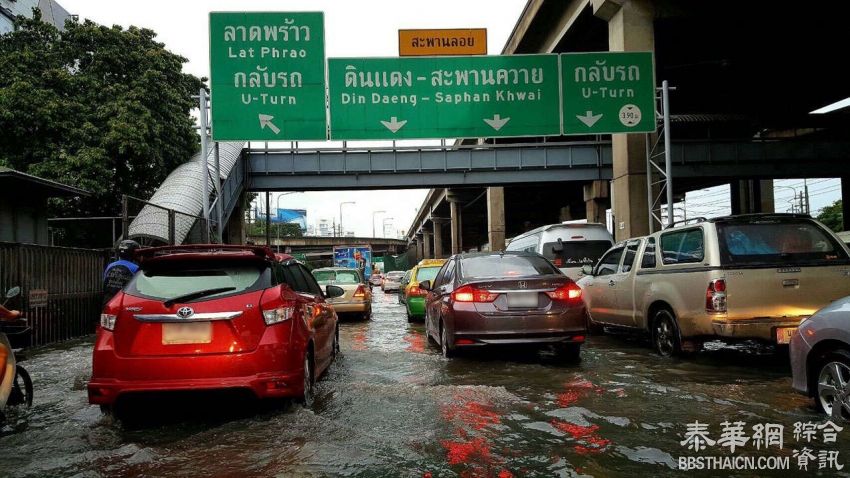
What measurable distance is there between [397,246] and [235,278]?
9658 centimetres

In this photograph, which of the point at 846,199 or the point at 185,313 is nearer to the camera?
the point at 185,313

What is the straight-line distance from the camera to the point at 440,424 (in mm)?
4934

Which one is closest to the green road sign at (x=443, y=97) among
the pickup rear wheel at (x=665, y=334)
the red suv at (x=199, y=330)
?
the pickup rear wheel at (x=665, y=334)

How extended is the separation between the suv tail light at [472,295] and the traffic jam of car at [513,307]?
0.02 m

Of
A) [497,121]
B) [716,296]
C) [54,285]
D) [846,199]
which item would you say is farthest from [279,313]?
[846,199]

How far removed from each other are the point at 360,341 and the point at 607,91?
1029 centimetres

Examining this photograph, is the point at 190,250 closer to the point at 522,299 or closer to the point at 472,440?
the point at 472,440

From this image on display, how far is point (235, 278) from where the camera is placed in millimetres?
5156

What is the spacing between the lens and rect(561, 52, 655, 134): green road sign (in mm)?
16812

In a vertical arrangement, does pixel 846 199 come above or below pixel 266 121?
below

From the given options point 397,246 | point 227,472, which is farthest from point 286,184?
point 397,246

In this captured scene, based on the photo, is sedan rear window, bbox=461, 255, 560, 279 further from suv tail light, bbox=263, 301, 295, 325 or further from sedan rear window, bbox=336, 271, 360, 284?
sedan rear window, bbox=336, 271, 360, 284

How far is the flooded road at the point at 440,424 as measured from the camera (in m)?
4.01

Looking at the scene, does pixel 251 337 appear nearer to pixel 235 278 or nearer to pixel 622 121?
pixel 235 278
